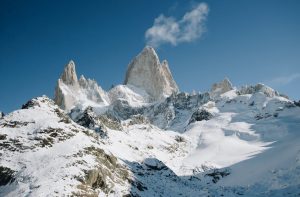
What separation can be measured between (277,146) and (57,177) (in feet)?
195

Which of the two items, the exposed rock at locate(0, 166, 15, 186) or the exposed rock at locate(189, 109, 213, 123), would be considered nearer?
the exposed rock at locate(0, 166, 15, 186)

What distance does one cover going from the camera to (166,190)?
168 feet

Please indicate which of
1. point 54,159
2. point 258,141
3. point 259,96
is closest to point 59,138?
point 54,159

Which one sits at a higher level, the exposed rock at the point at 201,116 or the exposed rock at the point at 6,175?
the exposed rock at the point at 201,116

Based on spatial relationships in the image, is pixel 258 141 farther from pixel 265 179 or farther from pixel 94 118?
pixel 94 118

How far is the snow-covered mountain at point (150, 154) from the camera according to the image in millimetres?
40781

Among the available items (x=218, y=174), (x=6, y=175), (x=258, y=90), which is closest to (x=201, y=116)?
(x=258, y=90)

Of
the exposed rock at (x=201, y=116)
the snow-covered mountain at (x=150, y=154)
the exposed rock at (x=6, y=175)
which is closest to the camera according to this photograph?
the exposed rock at (x=6, y=175)

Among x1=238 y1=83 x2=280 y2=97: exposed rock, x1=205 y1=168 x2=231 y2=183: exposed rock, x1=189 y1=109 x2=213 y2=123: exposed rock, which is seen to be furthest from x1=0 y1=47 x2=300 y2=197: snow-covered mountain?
x1=238 y1=83 x2=280 y2=97: exposed rock

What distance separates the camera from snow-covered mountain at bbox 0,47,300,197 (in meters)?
40.8

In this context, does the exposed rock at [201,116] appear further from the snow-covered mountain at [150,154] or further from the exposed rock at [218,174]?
the exposed rock at [218,174]

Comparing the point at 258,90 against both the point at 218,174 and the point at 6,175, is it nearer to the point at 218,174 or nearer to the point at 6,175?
the point at 218,174

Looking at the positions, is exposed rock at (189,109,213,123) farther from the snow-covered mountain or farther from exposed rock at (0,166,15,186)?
exposed rock at (0,166,15,186)

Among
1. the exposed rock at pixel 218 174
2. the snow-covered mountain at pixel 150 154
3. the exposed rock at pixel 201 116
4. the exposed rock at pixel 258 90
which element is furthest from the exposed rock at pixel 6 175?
the exposed rock at pixel 258 90
